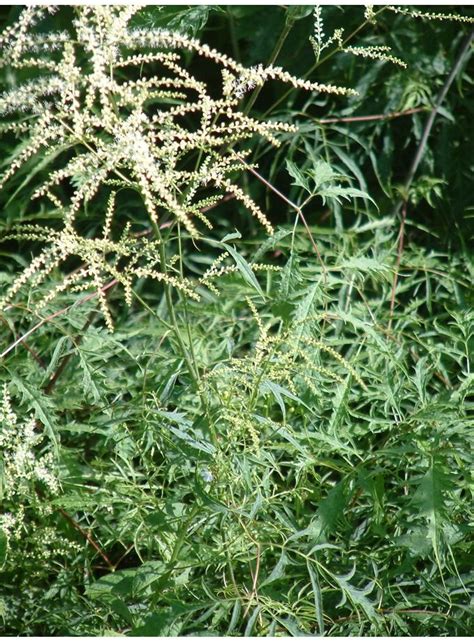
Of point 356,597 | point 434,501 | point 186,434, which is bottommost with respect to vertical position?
point 356,597

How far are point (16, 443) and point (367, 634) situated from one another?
2.77 ft

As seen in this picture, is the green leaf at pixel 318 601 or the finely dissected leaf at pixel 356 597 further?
the finely dissected leaf at pixel 356 597

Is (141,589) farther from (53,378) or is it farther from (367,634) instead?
(53,378)

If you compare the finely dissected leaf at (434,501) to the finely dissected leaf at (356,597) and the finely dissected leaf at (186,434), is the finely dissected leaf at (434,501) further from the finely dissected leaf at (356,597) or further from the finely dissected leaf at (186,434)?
the finely dissected leaf at (186,434)

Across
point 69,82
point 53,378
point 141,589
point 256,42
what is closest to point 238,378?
point 141,589

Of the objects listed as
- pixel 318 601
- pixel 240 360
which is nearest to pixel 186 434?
pixel 240 360

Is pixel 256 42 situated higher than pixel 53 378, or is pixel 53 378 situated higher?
pixel 256 42

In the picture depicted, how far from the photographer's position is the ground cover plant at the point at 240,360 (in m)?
1.72

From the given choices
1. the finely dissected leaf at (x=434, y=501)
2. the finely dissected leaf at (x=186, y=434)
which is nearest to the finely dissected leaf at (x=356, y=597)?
the finely dissected leaf at (x=434, y=501)

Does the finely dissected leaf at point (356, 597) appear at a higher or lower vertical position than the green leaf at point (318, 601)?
lower

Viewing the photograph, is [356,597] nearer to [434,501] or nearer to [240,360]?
[434,501]

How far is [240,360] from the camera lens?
5.89 feet

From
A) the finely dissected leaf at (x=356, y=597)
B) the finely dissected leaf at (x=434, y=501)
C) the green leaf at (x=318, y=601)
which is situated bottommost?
the finely dissected leaf at (x=356, y=597)

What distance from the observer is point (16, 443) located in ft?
6.67
